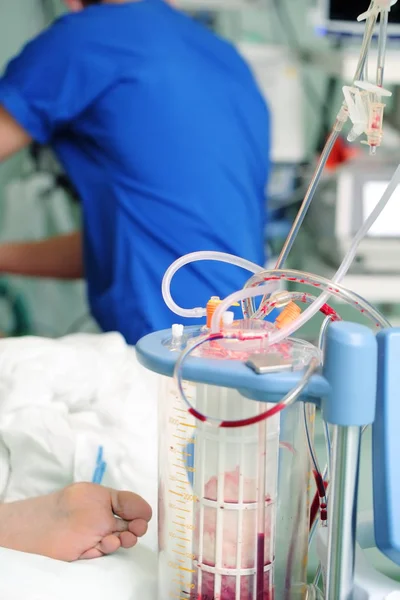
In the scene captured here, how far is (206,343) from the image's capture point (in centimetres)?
72

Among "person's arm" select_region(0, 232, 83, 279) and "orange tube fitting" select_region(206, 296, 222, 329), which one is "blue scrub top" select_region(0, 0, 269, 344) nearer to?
"person's arm" select_region(0, 232, 83, 279)

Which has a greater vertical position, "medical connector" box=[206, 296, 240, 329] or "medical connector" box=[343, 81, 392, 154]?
"medical connector" box=[343, 81, 392, 154]

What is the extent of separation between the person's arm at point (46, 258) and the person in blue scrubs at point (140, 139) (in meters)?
0.17

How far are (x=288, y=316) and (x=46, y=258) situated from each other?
1171mm

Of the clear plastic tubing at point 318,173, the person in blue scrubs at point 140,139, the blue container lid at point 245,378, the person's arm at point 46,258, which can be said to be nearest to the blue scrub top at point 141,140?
the person in blue scrubs at point 140,139

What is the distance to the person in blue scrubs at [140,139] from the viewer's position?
152 cm

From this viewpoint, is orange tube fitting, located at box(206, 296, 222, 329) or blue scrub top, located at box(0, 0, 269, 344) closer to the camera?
orange tube fitting, located at box(206, 296, 222, 329)

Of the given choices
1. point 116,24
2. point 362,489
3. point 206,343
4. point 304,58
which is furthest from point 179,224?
point 304,58

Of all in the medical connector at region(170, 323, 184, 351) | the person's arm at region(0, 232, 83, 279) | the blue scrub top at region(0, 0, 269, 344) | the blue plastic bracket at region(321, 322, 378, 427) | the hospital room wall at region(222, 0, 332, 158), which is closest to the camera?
the blue plastic bracket at region(321, 322, 378, 427)

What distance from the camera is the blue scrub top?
152cm

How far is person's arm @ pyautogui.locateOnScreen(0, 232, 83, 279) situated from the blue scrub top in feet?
0.64

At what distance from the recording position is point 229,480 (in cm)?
71

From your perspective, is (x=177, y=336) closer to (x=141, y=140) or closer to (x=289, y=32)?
(x=141, y=140)

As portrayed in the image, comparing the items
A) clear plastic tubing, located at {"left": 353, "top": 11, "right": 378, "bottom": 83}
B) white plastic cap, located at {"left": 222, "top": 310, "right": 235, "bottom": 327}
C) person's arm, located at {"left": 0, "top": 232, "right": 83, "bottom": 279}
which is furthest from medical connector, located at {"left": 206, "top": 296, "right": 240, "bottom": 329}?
person's arm, located at {"left": 0, "top": 232, "right": 83, "bottom": 279}
